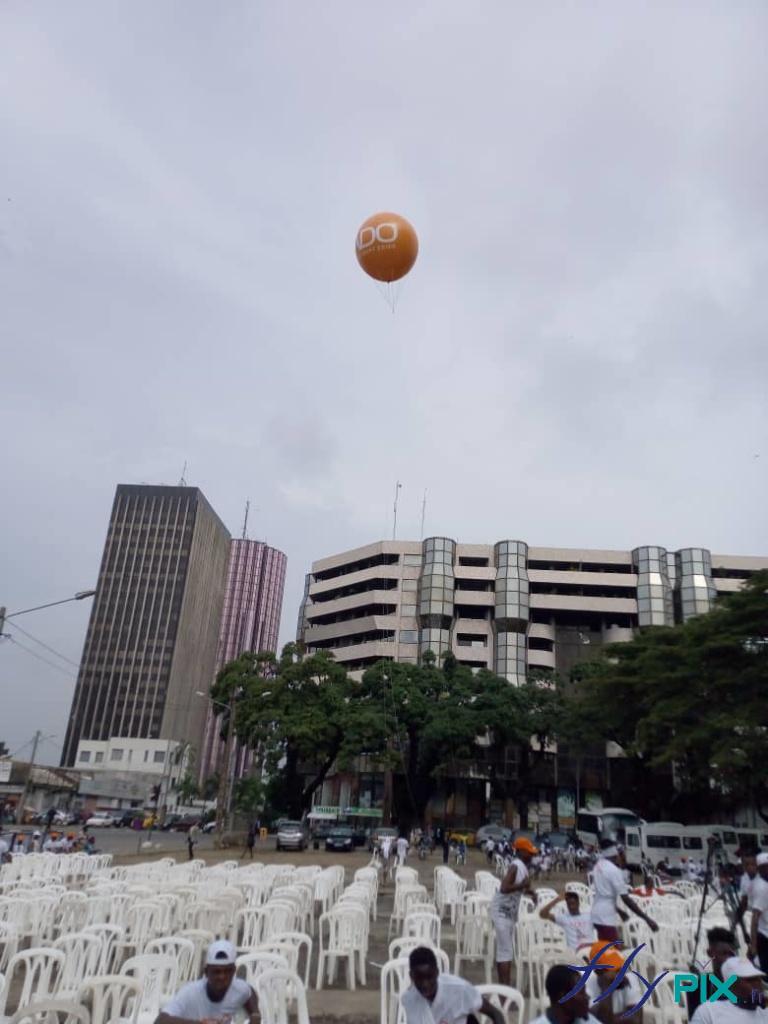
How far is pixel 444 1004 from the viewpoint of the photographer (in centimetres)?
416

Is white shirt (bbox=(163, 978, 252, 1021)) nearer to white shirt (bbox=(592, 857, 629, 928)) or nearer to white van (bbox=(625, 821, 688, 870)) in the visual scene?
white shirt (bbox=(592, 857, 629, 928))

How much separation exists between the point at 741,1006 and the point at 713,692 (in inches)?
1136

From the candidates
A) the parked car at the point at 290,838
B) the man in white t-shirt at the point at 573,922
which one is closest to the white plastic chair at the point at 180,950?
the man in white t-shirt at the point at 573,922

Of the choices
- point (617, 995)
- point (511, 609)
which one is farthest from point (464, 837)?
point (617, 995)

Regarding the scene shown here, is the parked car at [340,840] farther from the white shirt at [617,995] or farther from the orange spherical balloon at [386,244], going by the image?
the white shirt at [617,995]

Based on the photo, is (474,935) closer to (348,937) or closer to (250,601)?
(348,937)

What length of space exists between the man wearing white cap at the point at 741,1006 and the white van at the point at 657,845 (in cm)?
2752

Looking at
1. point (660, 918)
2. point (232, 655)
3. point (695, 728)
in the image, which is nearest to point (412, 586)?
point (695, 728)

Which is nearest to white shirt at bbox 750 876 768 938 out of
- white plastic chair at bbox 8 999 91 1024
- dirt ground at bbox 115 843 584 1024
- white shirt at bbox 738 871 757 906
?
white shirt at bbox 738 871 757 906

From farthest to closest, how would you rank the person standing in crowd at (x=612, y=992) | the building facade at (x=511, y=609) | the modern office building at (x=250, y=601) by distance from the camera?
the modern office building at (x=250, y=601) → the building facade at (x=511, y=609) → the person standing in crowd at (x=612, y=992)

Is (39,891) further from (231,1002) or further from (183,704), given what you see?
(183,704)

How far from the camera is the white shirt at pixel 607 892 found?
695 centimetres

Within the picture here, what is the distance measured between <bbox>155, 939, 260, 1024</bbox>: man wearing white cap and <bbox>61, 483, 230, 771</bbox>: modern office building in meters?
96.3

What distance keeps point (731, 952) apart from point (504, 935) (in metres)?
2.93
